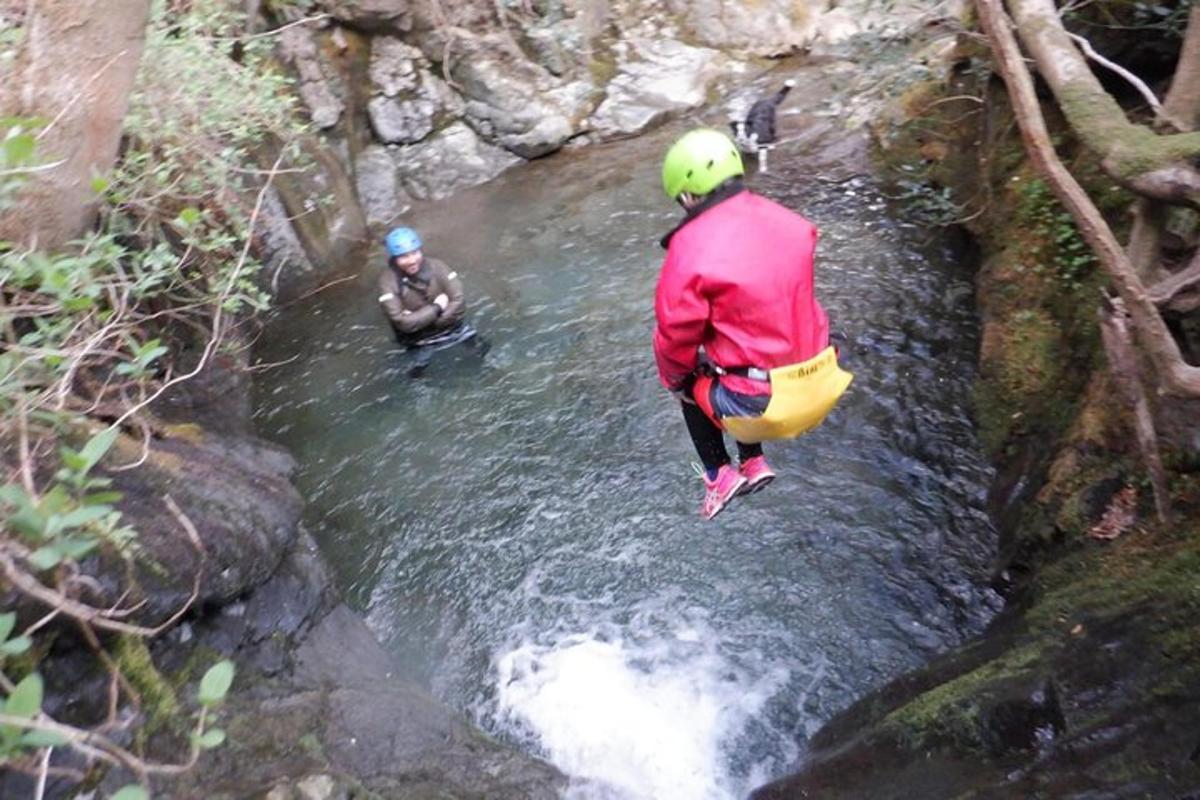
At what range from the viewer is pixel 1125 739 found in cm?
289

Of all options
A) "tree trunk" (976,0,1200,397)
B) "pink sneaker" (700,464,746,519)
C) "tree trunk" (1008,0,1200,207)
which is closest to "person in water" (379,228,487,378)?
"pink sneaker" (700,464,746,519)

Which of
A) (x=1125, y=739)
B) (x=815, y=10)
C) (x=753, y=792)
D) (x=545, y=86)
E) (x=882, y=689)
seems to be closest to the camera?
(x=1125, y=739)

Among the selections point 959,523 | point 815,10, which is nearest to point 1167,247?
point 959,523

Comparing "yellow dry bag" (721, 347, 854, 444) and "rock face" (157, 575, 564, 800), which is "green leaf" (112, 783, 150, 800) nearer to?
"rock face" (157, 575, 564, 800)

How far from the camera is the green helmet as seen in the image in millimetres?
4074

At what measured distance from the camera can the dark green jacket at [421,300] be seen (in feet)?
28.6

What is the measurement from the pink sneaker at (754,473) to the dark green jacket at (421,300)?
4.57m

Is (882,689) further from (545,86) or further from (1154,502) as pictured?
(545,86)

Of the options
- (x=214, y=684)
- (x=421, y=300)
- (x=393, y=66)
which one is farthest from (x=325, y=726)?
(x=393, y=66)

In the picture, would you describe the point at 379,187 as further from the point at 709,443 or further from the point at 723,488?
the point at 723,488

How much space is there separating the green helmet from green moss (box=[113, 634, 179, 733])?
3228 millimetres

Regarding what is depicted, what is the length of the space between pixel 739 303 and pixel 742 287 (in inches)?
3.9

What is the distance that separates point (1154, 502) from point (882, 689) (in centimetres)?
179

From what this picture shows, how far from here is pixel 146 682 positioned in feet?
12.4
